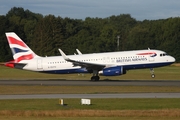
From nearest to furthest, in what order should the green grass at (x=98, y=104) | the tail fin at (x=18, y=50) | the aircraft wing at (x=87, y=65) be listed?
1. the green grass at (x=98, y=104)
2. the aircraft wing at (x=87, y=65)
3. the tail fin at (x=18, y=50)

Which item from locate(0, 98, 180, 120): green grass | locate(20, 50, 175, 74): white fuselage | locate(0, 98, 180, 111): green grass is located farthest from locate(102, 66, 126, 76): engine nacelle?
locate(0, 98, 180, 120): green grass

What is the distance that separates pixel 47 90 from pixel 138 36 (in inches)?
3831

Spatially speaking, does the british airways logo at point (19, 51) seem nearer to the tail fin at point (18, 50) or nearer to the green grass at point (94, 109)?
the tail fin at point (18, 50)

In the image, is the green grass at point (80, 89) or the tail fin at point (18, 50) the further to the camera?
the tail fin at point (18, 50)

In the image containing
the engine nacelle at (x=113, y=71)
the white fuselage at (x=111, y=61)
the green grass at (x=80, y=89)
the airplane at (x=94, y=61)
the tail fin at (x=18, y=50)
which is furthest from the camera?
the tail fin at (x=18, y=50)

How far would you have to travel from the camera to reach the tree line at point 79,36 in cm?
12888

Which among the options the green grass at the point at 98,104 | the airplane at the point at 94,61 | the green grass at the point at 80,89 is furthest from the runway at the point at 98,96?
the airplane at the point at 94,61

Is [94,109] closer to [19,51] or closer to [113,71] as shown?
[113,71]

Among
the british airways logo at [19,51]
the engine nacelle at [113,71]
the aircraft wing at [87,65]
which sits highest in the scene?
the british airways logo at [19,51]

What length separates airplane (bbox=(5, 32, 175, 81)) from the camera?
5741 centimetres

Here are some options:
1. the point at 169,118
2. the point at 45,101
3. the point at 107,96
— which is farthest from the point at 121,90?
the point at 169,118

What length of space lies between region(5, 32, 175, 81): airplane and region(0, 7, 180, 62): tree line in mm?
60809

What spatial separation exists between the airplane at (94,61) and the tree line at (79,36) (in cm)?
6081

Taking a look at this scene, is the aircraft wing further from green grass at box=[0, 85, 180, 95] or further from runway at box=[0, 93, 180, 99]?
runway at box=[0, 93, 180, 99]
